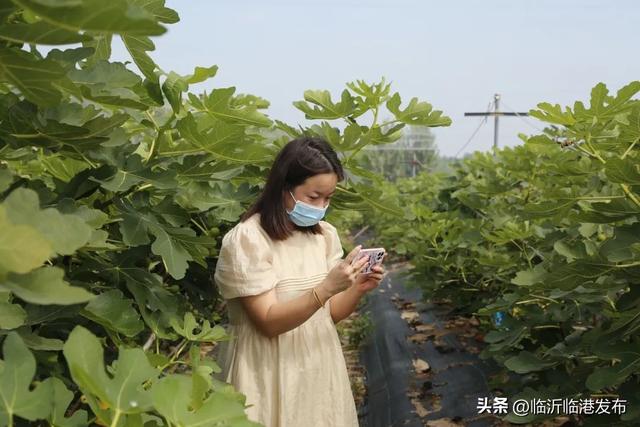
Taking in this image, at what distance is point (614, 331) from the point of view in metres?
1.99

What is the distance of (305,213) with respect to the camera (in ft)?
7.26

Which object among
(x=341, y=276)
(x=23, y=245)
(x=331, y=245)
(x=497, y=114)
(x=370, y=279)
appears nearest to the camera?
(x=23, y=245)

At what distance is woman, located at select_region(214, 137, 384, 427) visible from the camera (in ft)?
6.98

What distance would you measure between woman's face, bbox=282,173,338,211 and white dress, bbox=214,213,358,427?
145 mm

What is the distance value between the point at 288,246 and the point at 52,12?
1623 millimetres

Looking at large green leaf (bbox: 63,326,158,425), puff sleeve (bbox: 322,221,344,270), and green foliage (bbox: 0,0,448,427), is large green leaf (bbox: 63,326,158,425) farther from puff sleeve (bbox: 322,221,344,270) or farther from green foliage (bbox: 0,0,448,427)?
puff sleeve (bbox: 322,221,344,270)

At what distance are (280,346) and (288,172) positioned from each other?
55 cm

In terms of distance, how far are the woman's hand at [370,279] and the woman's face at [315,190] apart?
0.27m

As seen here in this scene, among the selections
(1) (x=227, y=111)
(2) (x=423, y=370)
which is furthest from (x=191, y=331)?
(2) (x=423, y=370)

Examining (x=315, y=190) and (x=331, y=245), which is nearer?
(x=315, y=190)

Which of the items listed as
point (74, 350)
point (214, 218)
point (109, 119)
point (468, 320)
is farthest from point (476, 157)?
point (74, 350)

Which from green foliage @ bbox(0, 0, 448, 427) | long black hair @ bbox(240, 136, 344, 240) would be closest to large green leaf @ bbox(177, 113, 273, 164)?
green foliage @ bbox(0, 0, 448, 427)

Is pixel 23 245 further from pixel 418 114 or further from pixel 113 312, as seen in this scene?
pixel 418 114

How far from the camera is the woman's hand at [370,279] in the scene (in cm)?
226
